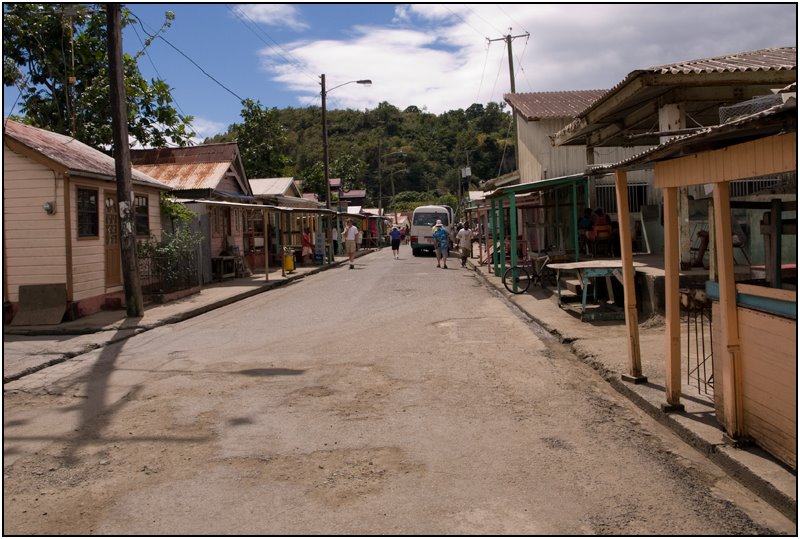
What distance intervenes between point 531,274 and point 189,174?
13161 millimetres

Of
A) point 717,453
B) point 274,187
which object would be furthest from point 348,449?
point 274,187

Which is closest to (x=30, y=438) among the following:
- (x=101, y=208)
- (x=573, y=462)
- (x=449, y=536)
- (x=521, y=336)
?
(x=449, y=536)

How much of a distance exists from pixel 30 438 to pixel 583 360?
5976mm

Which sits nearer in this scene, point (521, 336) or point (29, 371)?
point (29, 371)

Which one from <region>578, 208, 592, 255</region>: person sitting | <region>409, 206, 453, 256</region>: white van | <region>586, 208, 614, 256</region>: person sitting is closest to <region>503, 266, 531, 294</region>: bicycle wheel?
<region>586, 208, 614, 256</region>: person sitting

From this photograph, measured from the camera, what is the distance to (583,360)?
844 cm

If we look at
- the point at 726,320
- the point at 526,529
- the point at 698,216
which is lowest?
the point at 526,529

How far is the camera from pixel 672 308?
5.89 metres

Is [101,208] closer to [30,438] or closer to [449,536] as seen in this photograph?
[30,438]

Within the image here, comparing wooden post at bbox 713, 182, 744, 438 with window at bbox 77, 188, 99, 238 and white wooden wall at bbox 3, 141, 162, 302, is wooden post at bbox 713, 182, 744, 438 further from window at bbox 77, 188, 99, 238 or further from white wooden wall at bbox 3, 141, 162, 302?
window at bbox 77, 188, 99, 238

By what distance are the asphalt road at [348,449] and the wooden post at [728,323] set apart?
415 millimetres

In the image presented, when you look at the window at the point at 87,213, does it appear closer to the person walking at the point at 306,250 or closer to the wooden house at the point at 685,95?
the wooden house at the point at 685,95

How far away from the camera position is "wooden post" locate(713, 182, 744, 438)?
4.78m

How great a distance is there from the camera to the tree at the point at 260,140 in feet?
127
